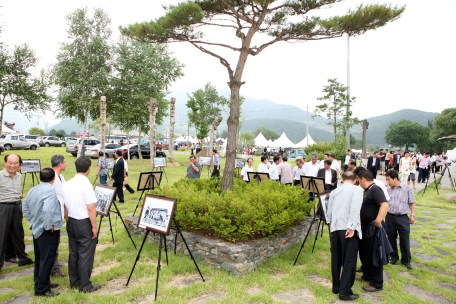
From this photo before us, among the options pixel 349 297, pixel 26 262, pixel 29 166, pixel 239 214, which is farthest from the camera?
pixel 29 166

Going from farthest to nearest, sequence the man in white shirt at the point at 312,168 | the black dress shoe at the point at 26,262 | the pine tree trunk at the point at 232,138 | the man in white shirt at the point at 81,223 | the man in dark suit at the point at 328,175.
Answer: the man in white shirt at the point at 312,168 < the man in dark suit at the point at 328,175 < the pine tree trunk at the point at 232,138 < the black dress shoe at the point at 26,262 < the man in white shirt at the point at 81,223

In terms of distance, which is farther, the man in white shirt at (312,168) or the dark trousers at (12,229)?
the man in white shirt at (312,168)

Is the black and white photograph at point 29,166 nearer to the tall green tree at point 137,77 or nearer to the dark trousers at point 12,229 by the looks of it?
the dark trousers at point 12,229

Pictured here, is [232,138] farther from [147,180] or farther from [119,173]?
[119,173]

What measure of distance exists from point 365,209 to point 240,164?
964 centimetres

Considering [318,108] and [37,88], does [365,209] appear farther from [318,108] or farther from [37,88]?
[318,108]

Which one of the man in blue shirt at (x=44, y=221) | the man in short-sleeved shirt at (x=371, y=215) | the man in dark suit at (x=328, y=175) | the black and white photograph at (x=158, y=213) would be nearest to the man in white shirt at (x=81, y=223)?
the man in blue shirt at (x=44, y=221)

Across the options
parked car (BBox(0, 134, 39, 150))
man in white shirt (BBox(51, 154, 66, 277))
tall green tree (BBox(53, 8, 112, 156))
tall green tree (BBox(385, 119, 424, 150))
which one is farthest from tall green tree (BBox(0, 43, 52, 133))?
tall green tree (BBox(385, 119, 424, 150))

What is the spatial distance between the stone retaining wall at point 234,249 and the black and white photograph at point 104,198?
4.06 ft

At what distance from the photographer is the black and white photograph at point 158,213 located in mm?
3898

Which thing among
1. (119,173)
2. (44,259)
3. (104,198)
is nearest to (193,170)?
(119,173)

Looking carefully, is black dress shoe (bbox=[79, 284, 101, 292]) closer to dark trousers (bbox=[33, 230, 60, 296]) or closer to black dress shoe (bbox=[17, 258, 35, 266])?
dark trousers (bbox=[33, 230, 60, 296])

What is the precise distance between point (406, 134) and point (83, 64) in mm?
98142

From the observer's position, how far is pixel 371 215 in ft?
13.4
